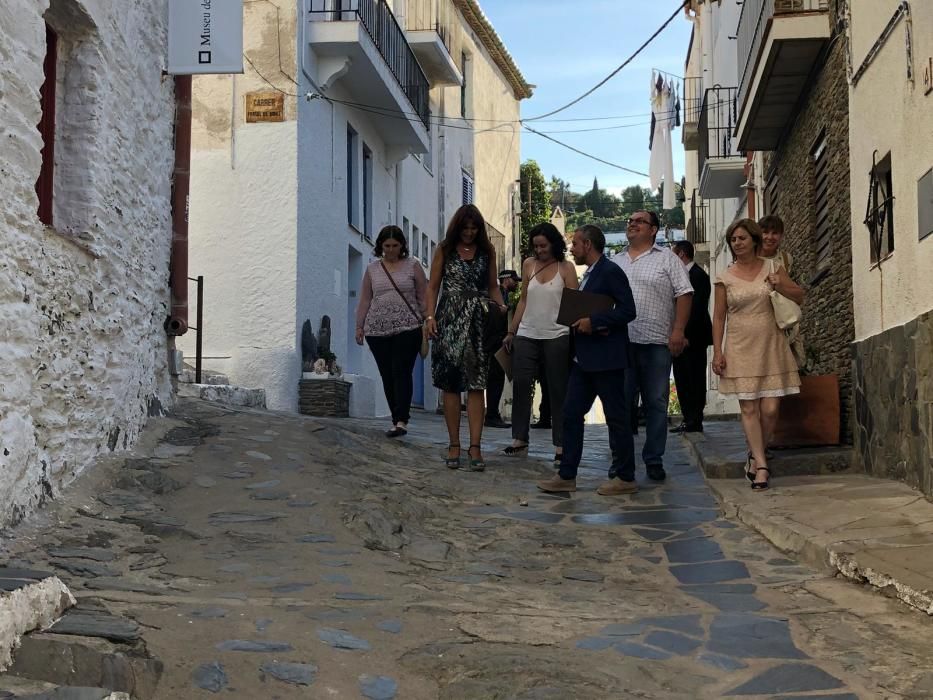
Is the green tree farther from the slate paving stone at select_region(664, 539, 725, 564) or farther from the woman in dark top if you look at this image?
the slate paving stone at select_region(664, 539, 725, 564)

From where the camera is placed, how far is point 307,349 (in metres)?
15.2

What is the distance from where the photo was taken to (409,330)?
368 inches

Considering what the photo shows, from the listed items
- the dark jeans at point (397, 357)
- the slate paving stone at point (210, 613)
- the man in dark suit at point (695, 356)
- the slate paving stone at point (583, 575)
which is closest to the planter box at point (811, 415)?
the man in dark suit at point (695, 356)

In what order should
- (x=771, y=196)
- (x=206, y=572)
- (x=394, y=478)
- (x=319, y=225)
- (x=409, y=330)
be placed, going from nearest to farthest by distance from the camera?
(x=206, y=572), (x=394, y=478), (x=409, y=330), (x=771, y=196), (x=319, y=225)

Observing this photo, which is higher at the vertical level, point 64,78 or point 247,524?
point 64,78

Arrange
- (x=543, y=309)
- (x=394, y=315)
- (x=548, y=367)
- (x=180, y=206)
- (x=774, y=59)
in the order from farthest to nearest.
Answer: (x=774, y=59), (x=394, y=315), (x=180, y=206), (x=548, y=367), (x=543, y=309)

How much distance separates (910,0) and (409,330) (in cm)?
433

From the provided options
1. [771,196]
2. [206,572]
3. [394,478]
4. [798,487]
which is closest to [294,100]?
[771,196]

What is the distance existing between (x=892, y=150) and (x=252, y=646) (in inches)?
219

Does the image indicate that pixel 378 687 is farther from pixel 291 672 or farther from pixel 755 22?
pixel 755 22

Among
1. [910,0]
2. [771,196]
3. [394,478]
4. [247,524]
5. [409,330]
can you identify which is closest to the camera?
[247,524]

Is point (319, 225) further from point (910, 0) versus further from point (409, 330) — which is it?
point (910, 0)

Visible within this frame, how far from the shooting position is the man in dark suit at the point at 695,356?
10.1 metres

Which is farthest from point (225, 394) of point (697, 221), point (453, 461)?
point (697, 221)
